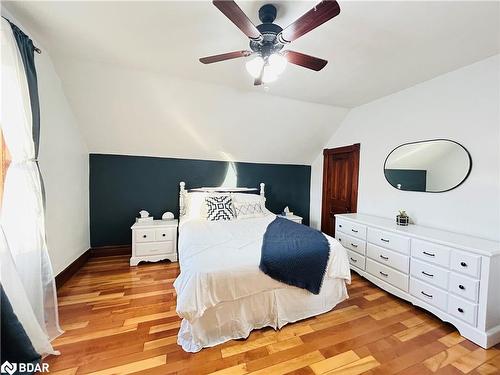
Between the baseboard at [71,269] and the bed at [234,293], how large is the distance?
4.77ft

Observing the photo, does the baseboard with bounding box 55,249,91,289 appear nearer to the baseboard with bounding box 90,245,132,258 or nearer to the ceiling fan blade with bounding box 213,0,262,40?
the baseboard with bounding box 90,245,132,258

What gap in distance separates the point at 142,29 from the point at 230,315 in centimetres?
228

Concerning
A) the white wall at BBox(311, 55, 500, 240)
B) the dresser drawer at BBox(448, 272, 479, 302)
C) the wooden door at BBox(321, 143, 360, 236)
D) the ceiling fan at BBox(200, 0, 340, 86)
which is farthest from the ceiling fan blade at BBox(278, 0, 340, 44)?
the wooden door at BBox(321, 143, 360, 236)

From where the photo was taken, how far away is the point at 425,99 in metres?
2.48

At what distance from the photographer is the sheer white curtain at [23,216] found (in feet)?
4.60

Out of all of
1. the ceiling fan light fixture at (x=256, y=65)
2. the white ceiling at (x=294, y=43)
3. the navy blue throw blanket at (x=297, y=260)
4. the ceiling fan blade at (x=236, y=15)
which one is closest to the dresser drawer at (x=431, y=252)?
the navy blue throw blanket at (x=297, y=260)

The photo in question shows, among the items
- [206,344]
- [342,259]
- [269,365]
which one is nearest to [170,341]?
[206,344]

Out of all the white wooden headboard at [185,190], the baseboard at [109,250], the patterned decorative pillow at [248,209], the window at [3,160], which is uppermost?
the window at [3,160]

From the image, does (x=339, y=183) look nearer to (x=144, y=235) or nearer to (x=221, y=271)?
(x=221, y=271)

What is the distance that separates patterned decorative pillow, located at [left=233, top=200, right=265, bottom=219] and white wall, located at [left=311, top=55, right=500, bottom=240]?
1536mm

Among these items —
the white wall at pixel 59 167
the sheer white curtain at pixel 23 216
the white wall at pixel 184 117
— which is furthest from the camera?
the white wall at pixel 184 117

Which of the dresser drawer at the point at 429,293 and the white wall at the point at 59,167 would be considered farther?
the white wall at the point at 59,167

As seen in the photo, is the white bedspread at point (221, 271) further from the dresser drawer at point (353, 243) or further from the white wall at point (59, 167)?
the white wall at point (59, 167)

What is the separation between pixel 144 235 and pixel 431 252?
3.26m
